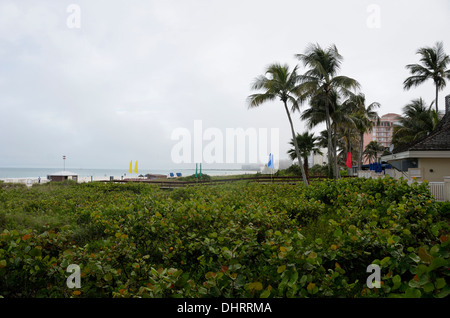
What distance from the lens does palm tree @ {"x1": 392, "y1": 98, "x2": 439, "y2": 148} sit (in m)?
25.6

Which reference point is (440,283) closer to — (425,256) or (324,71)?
(425,256)

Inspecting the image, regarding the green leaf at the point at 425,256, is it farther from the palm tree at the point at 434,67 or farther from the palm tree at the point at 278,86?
the palm tree at the point at 434,67

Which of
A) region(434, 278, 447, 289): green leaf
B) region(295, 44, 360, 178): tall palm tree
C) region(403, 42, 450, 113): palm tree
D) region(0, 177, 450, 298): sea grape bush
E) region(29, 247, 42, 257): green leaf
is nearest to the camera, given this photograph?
region(434, 278, 447, 289): green leaf

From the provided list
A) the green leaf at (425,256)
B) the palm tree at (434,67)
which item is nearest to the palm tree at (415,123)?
the palm tree at (434,67)

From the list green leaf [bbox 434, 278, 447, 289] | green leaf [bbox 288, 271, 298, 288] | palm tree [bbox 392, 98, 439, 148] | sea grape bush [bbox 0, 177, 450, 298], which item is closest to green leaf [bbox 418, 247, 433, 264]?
sea grape bush [bbox 0, 177, 450, 298]

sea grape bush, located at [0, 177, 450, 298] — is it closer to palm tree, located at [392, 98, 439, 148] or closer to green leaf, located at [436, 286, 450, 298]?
green leaf, located at [436, 286, 450, 298]

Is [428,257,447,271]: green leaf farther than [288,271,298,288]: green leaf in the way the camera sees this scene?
No

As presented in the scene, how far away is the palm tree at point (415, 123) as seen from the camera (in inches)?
1008

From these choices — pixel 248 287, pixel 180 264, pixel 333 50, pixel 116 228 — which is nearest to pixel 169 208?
pixel 116 228

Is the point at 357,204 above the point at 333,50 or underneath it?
underneath

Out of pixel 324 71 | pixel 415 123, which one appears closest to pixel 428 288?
pixel 324 71

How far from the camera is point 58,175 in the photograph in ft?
78.4
